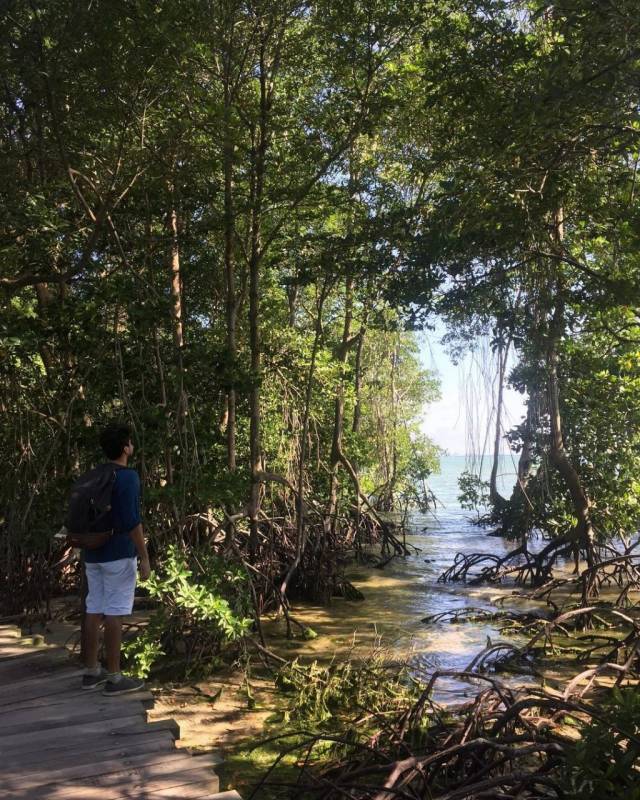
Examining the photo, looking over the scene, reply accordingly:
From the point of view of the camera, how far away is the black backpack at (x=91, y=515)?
3.59 meters

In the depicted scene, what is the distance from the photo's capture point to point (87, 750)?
9.78 feet

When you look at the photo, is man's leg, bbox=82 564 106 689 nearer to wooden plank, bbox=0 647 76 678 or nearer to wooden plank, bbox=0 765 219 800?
wooden plank, bbox=0 647 76 678

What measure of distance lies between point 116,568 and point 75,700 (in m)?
0.71

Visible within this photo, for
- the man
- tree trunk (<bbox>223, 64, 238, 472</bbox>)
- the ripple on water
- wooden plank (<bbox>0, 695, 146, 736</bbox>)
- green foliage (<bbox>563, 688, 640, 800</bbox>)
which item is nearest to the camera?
green foliage (<bbox>563, 688, 640, 800</bbox>)

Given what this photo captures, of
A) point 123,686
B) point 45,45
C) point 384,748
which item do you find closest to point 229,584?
point 123,686

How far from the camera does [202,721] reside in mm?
4559

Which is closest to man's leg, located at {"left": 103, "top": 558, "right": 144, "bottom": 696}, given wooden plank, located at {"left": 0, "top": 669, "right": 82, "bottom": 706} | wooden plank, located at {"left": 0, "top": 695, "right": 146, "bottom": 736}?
wooden plank, located at {"left": 0, "top": 695, "right": 146, "bottom": 736}

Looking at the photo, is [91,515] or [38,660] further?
[38,660]

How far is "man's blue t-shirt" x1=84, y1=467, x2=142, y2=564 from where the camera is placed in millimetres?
3637

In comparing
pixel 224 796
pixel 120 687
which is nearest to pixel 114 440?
pixel 120 687

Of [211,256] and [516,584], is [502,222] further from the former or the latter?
[516,584]

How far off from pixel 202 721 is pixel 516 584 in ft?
20.5

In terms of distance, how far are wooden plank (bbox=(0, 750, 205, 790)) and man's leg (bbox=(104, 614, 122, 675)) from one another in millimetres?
850

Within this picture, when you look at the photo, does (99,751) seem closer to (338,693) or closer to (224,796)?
(224,796)
